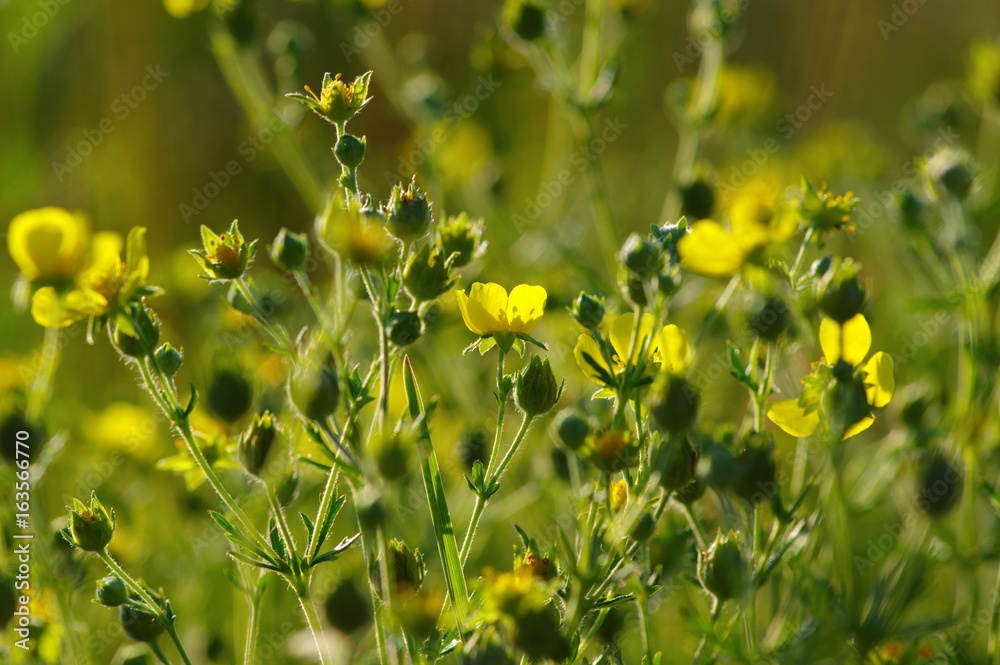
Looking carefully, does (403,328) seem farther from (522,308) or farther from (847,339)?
(847,339)

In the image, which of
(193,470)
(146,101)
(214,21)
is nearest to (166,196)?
(146,101)

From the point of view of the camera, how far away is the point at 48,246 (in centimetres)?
181

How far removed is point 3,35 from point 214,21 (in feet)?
4.68

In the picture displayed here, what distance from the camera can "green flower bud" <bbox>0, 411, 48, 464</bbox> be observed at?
1868 mm

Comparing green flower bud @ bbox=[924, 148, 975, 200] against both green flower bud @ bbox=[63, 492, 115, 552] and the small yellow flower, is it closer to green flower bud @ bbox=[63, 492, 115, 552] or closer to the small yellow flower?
the small yellow flower

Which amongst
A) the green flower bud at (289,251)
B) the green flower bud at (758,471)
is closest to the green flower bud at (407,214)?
the green flower bud at (289,251)

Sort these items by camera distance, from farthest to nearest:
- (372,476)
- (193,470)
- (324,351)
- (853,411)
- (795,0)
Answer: (795,0), (193,470), (324,351), (853,411), (372,476)

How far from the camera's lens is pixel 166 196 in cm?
497

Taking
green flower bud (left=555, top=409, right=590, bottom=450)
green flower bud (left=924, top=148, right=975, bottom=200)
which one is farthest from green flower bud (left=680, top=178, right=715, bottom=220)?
green flower bud (left=555, top=409, right=590, bottom=450)

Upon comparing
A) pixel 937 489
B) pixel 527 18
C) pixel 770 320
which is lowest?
pixel 937 489

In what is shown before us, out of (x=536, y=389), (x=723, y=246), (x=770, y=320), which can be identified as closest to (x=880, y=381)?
(x=770, y=320)

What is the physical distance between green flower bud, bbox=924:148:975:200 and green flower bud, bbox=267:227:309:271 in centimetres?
155

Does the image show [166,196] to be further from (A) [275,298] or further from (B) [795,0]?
(B) [795,0]

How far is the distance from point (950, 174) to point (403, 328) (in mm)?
1464
